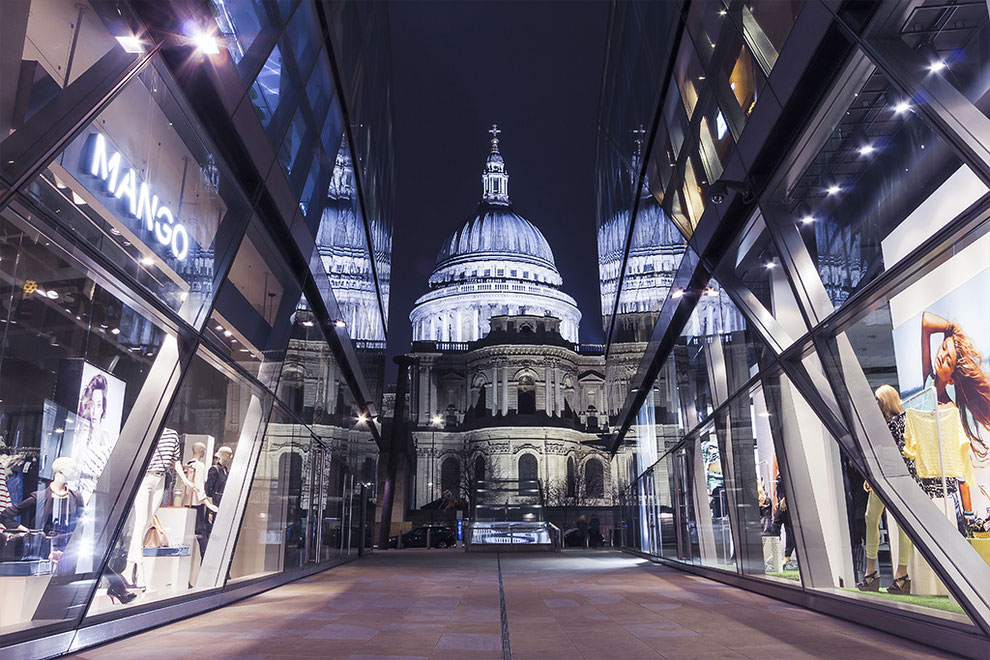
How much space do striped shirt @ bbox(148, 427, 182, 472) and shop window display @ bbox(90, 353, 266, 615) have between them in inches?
0.4

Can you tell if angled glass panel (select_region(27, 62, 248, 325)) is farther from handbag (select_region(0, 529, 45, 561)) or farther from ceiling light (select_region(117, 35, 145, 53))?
handbag (select_region(0, 529, 45, 561))

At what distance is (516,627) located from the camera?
867cm

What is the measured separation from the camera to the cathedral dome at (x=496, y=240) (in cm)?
12975

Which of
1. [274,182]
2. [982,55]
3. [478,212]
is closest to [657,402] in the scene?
[274,182]

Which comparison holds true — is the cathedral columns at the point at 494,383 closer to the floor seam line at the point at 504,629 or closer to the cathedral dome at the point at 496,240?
the cathedral dome at the point at 496,240

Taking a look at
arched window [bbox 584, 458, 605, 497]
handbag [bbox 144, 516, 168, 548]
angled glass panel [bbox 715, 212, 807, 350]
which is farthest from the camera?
arched window [bbox 584, 458, 605, 497]

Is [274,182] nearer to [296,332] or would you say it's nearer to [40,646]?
[296,332]

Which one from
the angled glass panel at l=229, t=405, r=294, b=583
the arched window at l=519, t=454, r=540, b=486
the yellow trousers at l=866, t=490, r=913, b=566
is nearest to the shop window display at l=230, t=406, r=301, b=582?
the angled glass panel at l=229, t=405, r=294, b=583

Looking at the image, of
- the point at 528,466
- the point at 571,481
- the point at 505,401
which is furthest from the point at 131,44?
the point at 505,401

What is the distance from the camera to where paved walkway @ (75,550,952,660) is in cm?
676

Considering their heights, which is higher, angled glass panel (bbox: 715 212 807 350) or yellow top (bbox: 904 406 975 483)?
angled glass panel (bbox: 715 212 807 350)

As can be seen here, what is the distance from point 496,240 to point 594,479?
55109 mm

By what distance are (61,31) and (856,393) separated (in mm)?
7319

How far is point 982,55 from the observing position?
5.18m
